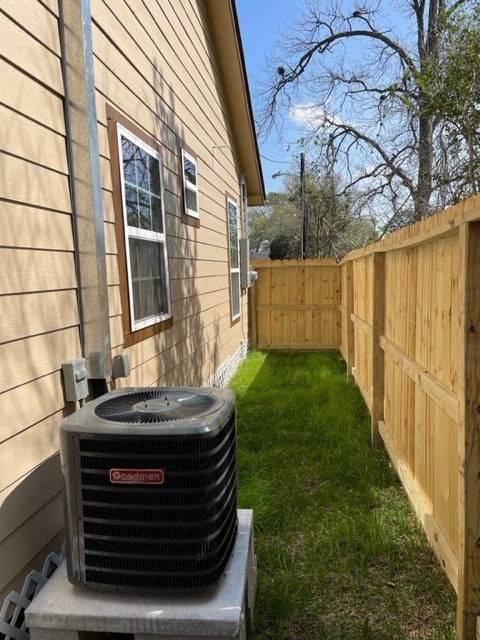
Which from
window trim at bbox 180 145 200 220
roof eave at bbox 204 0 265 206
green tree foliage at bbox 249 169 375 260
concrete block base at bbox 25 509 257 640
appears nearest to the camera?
concrete block base at bbox 25 509 257 640

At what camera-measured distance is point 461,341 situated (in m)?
1.98

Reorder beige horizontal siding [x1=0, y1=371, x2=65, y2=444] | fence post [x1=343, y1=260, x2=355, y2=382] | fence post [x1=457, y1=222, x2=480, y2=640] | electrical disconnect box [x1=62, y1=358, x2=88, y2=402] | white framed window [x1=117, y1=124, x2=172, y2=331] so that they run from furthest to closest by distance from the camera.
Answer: fence post [x1=343, y1=260, x2=355, y2=382]
white framed window [x1=117, y1=124, x2=172, y2=331]
electrical disconnect box [x1=62, y1=358, x2=88, y2=402]
fence post [x1=457, y1=222, x2=480, y2=640]
beige horizontal siding [x1=0, y1=371, x2=65, y2=444]

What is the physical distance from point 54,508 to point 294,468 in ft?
7.36

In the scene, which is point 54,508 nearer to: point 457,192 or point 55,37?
point 55,37

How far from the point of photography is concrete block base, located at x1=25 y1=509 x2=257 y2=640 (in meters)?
1.60

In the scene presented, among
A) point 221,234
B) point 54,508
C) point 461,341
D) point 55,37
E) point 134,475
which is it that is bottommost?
point 54,508

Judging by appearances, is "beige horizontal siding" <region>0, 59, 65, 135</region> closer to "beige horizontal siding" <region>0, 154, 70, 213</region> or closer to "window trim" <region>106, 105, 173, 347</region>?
"beige horizontal siding" <region>0, 154, 70, 213</region>

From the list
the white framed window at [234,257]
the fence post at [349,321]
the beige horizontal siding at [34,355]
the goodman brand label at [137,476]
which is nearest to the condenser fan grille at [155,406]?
the goodman brand label at [137,476]

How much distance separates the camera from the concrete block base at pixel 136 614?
1603 mm

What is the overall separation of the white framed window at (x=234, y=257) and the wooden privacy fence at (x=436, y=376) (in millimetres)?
3019

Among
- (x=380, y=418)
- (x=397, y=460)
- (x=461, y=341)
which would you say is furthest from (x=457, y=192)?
(x=461, y=341)

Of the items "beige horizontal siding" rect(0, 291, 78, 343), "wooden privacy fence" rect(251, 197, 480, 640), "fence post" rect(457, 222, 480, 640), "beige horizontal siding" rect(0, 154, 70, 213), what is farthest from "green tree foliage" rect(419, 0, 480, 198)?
"beige horizontal siding" rect(0, 291, 78, 343)

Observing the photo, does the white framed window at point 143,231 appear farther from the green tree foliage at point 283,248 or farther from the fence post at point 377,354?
the green tree foliage at point 283,248

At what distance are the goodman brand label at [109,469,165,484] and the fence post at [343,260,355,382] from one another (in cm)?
560
